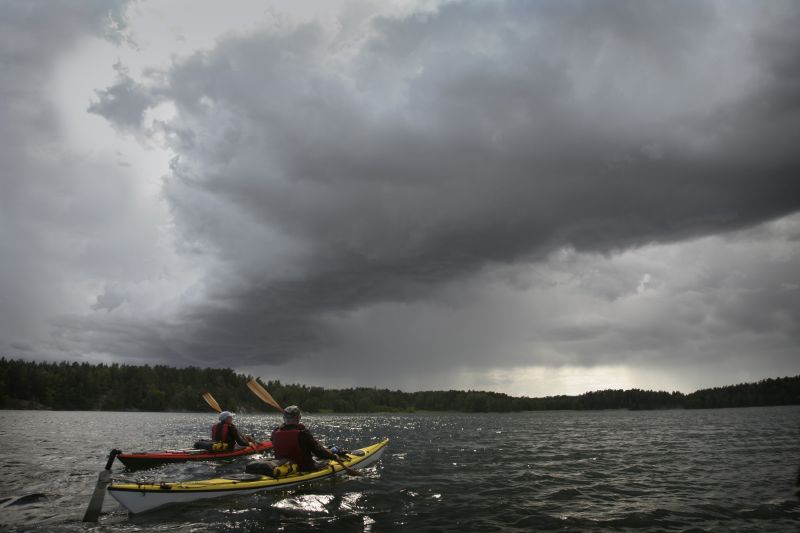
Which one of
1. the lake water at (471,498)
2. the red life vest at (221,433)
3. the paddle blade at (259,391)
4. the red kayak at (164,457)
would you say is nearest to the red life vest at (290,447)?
the lake water at (471,498)

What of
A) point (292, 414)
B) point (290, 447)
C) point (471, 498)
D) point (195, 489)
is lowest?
point (471, 498)

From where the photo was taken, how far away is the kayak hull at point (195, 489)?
1419 cm

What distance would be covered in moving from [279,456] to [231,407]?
17014 centimetres

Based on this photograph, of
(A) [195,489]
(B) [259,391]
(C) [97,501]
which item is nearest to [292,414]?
(A) [195,489]

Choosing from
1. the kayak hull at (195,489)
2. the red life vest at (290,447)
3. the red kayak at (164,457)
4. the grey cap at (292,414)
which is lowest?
the red kayak at (164,457)

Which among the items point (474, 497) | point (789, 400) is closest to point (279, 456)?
point (474, 497)

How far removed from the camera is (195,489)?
607 inches

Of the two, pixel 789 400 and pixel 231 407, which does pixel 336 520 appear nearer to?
pixel 231 407

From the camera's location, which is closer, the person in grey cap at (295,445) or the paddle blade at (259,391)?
the person in grey cap at (295,445)

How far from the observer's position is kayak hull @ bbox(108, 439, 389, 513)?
14188 millimetres

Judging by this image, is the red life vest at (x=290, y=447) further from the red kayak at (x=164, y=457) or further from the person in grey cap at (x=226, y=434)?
the person in grey cap at (x=226, y=434)

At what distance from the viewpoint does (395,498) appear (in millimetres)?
16984

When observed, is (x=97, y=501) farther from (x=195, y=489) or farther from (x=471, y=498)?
(x=471, y=498)

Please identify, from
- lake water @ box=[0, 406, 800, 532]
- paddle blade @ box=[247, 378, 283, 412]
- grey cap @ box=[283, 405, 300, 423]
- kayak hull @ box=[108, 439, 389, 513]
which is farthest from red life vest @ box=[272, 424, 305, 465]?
paddle blade @ box=[247, 378, 283, 412]
